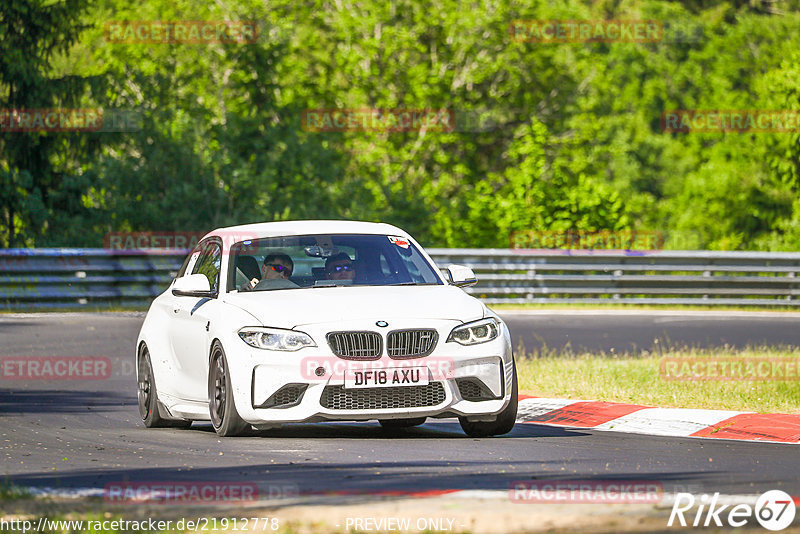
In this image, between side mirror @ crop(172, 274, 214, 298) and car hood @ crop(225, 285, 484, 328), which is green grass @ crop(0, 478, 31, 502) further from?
side mirror @ crop(172, 274, 214, 298)

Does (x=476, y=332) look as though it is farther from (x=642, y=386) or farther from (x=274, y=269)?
(x=642, y=386)

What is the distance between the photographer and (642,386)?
13.9m

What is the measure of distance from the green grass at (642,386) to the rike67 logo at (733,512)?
517 cm

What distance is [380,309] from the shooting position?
10.3 m

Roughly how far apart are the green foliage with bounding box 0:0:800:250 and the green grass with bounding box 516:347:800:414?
1994 cm

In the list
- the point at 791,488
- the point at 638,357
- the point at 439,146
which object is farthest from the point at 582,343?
the point at 439,146

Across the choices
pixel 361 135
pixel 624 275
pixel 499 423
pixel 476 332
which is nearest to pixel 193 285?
pixel 476 332

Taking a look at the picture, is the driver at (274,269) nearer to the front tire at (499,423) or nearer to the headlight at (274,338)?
the headlight at (274,338)

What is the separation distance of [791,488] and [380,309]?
339cm

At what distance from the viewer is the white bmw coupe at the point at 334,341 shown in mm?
10148

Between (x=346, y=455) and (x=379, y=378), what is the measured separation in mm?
741

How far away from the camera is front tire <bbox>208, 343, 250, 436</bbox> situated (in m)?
10.4

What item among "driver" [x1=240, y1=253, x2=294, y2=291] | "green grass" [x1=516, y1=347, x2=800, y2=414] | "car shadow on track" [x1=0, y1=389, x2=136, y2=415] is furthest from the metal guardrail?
"driver" [x1=240, y1=253, x2=294, y2=291]

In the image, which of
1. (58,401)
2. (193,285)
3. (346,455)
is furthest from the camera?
(58,401)
